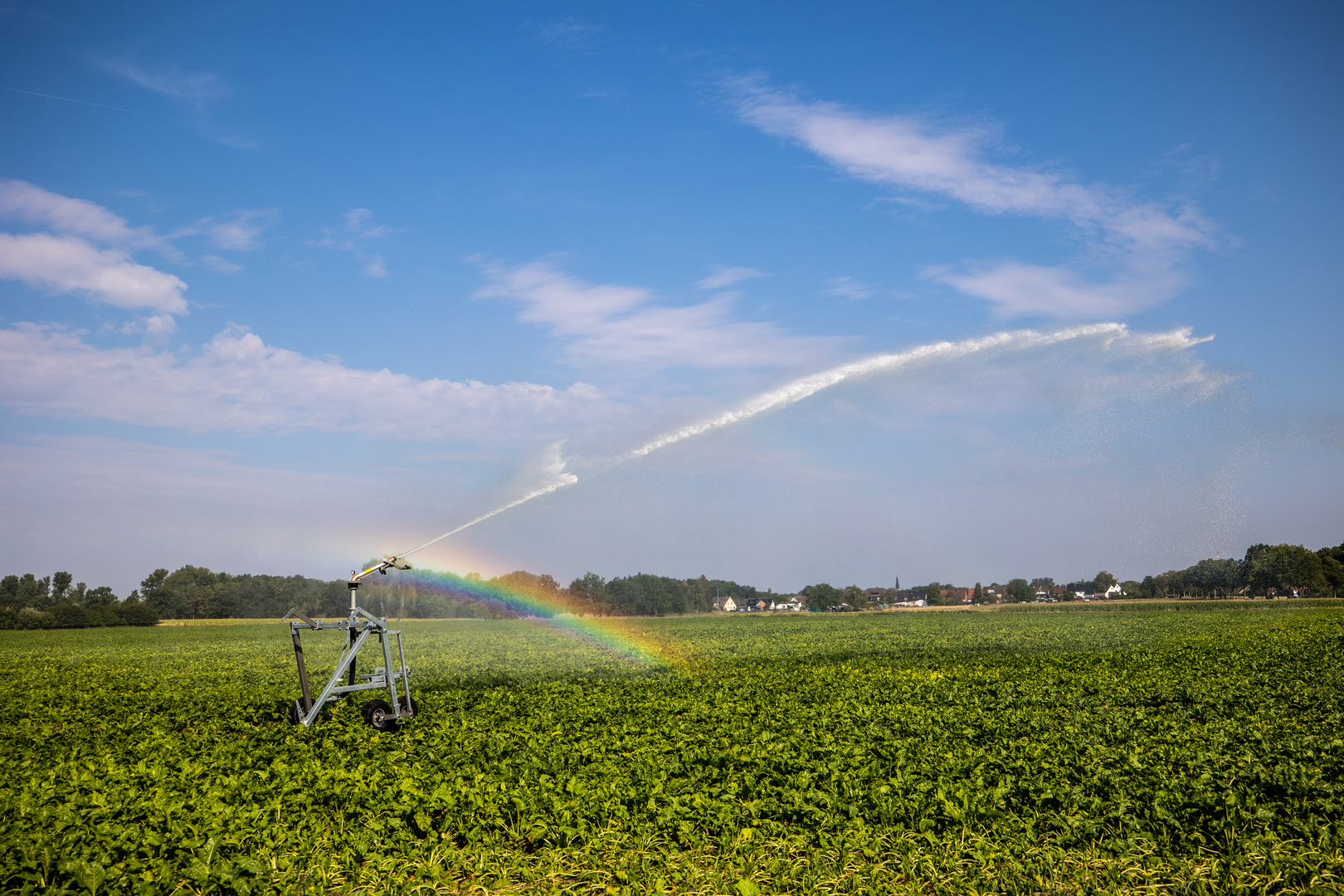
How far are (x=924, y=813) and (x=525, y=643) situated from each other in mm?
37644

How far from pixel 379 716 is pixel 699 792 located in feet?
26.1

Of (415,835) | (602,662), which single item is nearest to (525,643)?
(602,662)

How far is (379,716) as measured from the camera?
49.1ft

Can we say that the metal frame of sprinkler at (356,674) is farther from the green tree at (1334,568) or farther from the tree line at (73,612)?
the green tree at (1334,568)

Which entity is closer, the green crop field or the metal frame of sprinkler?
the green crop field

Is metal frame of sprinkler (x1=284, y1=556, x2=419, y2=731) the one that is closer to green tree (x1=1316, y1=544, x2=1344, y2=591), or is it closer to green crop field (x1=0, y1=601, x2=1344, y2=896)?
green crop field (x1=0, y1=601, x2=1344, y2=896)

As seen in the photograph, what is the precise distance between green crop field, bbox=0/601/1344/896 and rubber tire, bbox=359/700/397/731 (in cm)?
31

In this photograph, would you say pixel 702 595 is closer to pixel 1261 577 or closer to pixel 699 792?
pixel 1261 577

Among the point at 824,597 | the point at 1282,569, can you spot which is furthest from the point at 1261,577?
the point at 824,597

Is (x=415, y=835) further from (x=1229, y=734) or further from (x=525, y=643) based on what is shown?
(x=525, y=643)

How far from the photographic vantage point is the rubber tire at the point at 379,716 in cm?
1487

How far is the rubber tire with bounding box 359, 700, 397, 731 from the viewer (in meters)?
14.9

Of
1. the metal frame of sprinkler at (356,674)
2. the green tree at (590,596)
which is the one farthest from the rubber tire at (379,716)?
the green tree at (590,596)

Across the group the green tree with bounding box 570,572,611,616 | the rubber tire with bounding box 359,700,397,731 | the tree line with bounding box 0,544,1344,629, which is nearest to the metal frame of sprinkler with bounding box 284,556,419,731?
the rubber tire with bounding box 359,700,397,731
